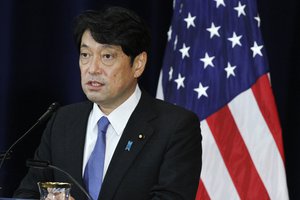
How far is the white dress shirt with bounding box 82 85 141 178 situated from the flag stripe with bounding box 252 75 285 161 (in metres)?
1.10

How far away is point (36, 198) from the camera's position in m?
2.62

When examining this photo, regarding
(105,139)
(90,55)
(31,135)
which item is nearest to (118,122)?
(105,139)

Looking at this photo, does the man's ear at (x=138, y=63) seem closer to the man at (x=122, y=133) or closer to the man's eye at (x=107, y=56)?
the man at (x=122, y=133)

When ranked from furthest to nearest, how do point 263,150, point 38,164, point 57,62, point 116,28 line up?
point 57,62
point 263,150
point 116,28
point 38,164

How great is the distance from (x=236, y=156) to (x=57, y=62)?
135 centimetres

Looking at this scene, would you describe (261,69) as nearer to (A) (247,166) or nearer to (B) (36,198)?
(A) (247,166)

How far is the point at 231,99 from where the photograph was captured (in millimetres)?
3629

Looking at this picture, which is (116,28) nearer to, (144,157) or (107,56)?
(107,56)

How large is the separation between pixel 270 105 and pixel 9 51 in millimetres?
1670

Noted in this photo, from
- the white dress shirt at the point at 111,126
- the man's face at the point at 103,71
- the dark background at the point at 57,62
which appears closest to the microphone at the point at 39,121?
the man's face at the point at 103,71

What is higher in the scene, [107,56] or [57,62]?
[107,56]

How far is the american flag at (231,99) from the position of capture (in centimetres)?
358

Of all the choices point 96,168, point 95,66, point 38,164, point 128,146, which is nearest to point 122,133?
point 128,146

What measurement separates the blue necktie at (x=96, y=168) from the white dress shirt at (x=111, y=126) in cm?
3
